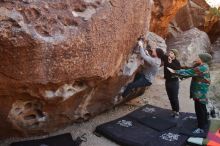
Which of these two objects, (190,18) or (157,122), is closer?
(157,122)

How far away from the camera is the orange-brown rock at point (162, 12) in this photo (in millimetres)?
10928

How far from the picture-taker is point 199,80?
6293 mm

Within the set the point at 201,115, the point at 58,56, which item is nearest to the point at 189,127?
the point at 201,115

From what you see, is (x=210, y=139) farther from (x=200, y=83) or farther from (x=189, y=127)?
(x=200, y=83)

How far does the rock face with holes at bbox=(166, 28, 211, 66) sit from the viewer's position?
33.9 feet

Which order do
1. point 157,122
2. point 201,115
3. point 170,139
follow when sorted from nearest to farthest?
point 170,139, point 201,115, point 157,122

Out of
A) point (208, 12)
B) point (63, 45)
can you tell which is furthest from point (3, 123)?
point (208, 12)

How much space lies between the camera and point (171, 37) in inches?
490

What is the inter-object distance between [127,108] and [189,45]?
158 inches

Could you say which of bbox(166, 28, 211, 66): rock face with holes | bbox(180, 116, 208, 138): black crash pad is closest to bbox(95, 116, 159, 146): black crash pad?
bbox(180, 116, 208, 138): black crash pad

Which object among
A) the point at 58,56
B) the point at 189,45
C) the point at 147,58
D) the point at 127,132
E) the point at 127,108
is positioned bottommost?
the point at 127,108

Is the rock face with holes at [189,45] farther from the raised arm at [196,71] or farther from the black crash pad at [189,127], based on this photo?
the raised arm at [196,71]

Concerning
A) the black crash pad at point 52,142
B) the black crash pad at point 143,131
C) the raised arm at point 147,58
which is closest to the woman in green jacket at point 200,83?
the black crash pad at point 143,131

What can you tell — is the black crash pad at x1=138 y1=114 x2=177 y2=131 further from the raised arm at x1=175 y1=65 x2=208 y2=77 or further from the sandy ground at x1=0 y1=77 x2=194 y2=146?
the raised arm at x1=175 y1=65 x2=208 y2=77
